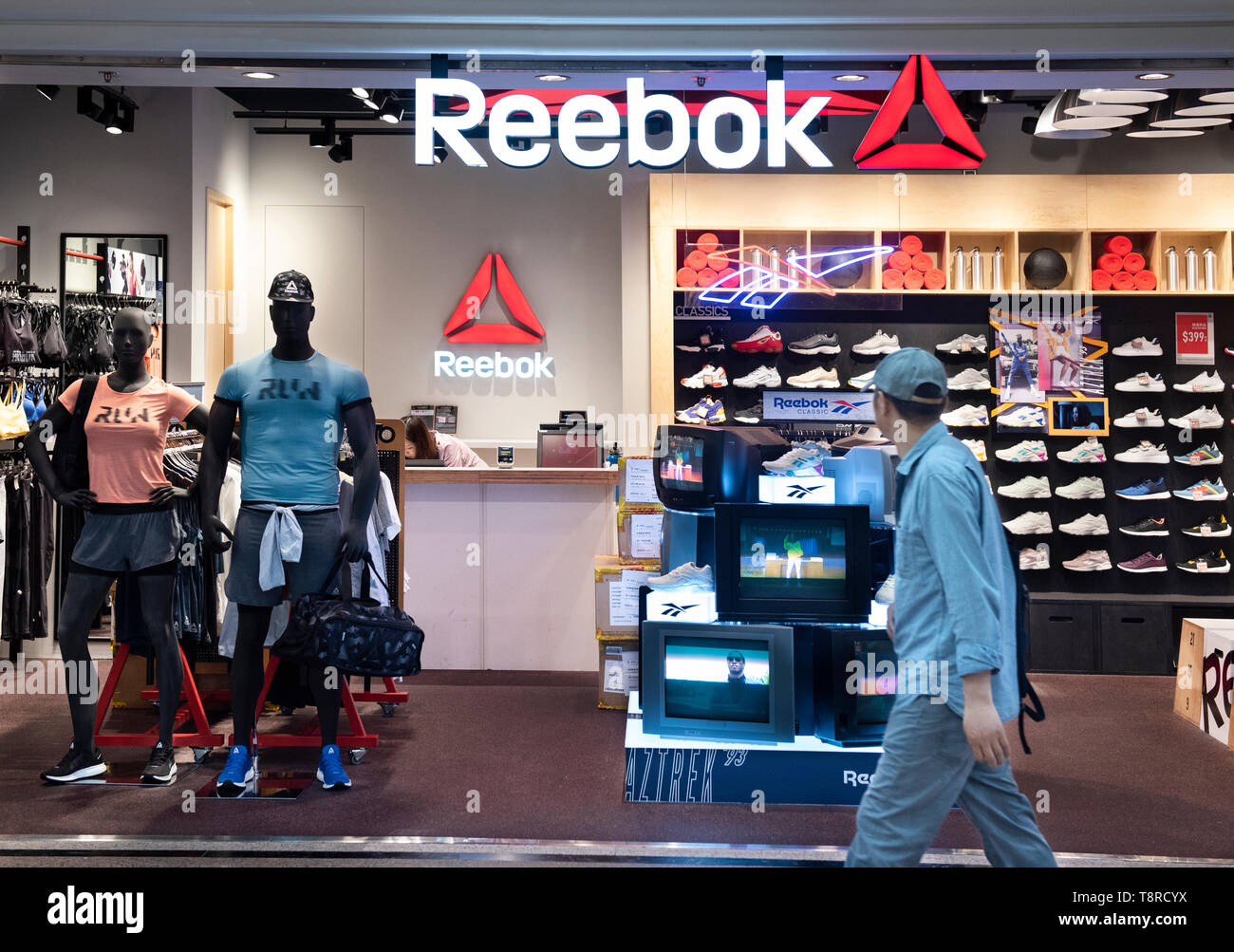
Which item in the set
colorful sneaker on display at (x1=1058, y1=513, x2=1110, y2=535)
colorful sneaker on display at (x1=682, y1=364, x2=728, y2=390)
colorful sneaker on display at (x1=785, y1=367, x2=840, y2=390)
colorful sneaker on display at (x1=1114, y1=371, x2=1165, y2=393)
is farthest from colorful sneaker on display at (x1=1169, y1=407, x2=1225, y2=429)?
colorful sneaker on display at (x1=682, y1=364, x2=728, y2=390)

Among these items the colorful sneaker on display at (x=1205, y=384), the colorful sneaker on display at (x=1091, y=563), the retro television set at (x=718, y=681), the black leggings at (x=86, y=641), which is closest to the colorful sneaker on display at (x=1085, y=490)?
the colorful sneaker on display at (x=1091, y=563)

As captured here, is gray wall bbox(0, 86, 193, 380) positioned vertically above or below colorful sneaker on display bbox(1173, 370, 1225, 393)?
above

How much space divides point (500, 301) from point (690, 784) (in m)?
6.25

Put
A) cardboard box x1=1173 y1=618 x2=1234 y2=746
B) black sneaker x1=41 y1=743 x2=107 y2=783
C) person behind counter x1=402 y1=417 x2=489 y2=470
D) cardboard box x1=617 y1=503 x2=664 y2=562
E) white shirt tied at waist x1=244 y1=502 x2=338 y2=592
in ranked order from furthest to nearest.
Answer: person behind counter x1=402 y1=417 x2=489 y2=470
cardboard box x1=617 y1=503 x2=664 y2=562
cardboard box x1=1173 y1=618 x2=1234 y2=746
black sneaker x1=41 y1=743 x2=107 y2=783
white shirt tied at waist x1=244 y1=502 x2=338 y2=592

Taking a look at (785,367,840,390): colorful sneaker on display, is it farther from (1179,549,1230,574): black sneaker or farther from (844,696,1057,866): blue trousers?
(844,696,1057,866): blue trousers

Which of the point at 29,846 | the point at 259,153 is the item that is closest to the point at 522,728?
the point at 29,846

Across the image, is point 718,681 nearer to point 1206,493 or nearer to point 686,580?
point 686,580

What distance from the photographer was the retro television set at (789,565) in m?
4.07

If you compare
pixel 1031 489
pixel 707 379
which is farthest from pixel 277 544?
pixel 1031 489

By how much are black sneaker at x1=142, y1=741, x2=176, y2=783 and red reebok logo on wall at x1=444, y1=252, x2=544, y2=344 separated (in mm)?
5730

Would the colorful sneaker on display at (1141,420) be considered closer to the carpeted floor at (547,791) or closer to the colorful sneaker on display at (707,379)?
the carpeted floor at (547,791)

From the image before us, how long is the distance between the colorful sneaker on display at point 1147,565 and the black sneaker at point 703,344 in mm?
3077

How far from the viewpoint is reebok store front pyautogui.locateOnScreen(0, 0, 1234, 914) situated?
4023 millimetres

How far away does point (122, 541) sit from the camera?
4.15 m
